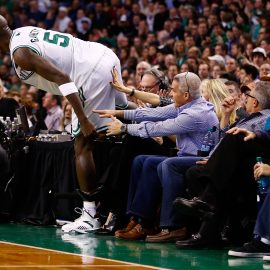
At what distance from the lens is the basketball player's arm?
26.2 feet

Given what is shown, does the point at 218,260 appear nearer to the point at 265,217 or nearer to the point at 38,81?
the point at 265,217

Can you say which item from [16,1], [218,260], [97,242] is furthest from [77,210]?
[16,1]

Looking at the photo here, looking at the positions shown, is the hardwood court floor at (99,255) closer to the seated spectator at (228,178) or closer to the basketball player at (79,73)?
the seated spectator at (228,178)

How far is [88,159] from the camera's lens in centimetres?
827

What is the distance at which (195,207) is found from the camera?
22.9ft

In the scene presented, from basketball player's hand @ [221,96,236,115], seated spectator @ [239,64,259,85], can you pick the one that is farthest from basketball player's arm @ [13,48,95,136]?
seated spectator @ [239,64,259,85]

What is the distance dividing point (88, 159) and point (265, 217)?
214cm

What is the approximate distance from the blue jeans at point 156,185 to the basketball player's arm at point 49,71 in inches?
21.5

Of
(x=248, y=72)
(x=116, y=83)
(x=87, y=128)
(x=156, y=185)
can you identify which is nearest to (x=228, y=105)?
(x=156, y=185)

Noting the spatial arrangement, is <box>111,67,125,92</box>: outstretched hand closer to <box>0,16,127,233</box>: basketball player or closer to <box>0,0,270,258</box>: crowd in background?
<box>0,16,127,233</box>: basketball player

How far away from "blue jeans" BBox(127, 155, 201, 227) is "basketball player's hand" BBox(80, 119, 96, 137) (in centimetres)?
45

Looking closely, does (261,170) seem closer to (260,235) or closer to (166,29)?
(260,235)

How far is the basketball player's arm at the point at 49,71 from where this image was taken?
800cm

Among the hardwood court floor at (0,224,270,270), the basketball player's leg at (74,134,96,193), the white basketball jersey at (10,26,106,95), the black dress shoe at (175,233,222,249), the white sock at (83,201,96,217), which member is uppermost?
the white basketball jersey at (10,26,106,95)
